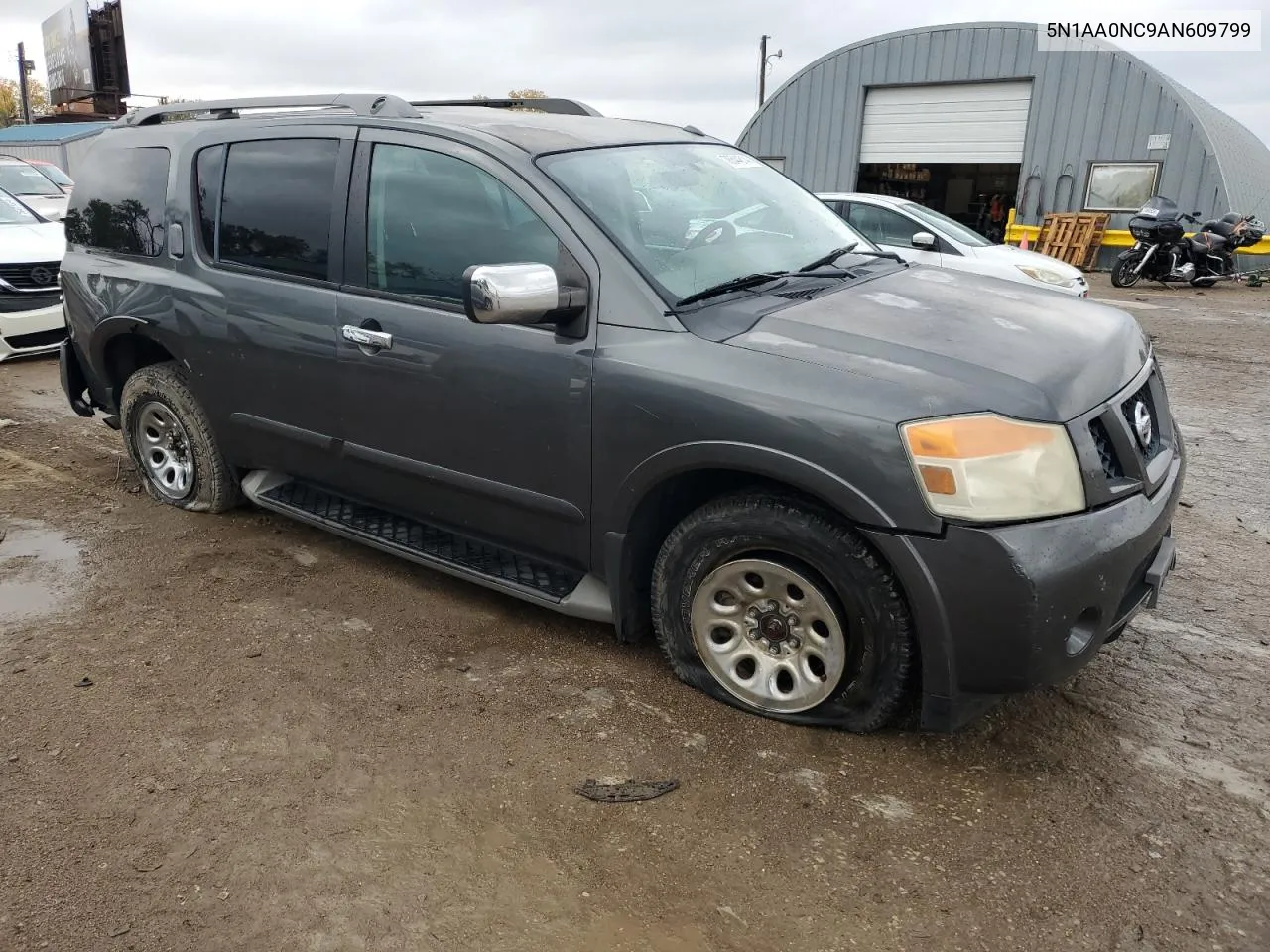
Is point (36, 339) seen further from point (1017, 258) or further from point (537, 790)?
point (1017, 258)

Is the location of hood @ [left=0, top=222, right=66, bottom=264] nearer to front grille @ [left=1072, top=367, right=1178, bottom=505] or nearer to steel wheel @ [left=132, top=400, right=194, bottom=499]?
steel wheel @ [left=132, top=400, right=194, bottom=499]

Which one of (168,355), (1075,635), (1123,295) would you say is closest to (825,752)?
(1075,635)

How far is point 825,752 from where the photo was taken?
2.77 metres

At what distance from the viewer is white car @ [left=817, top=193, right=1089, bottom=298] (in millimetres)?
9195

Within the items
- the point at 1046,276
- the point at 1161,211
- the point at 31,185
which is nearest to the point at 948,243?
→ the point at 1046,276

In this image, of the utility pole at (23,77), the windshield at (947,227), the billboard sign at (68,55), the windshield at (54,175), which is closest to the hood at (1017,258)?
the windshield at (947,227)

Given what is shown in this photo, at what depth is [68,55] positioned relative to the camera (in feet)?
149

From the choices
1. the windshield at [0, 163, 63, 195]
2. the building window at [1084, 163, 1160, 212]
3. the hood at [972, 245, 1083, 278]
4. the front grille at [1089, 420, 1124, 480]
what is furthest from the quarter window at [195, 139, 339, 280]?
the building window at [1084, 163, 1160, 212]

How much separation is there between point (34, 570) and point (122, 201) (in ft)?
5.57

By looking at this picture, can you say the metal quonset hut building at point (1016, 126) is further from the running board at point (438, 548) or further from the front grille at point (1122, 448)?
the front grille at point (1122, 448)

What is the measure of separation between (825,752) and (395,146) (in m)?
2.50

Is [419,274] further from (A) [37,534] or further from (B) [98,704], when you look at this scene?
(A) [37,534]

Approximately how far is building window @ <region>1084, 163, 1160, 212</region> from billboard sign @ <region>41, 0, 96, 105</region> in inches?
1653

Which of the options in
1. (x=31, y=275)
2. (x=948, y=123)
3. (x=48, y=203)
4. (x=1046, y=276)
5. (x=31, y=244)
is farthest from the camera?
(x=948, y=123)
